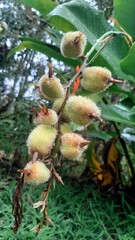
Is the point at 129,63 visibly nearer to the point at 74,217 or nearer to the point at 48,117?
the point at 74,217

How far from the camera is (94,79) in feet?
1.55

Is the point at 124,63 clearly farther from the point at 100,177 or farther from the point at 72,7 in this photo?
the point at 100,177

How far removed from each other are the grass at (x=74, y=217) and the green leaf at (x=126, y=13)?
65 cm

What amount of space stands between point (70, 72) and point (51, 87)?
2.08 meters

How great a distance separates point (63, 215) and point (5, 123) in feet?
2.86

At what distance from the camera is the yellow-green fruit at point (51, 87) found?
46cm

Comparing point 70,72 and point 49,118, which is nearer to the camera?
point 49,118

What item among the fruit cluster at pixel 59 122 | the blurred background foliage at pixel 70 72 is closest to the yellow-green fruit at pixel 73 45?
the fruit cluster at pixel 59 122

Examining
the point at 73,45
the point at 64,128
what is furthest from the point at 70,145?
the point at 73,45

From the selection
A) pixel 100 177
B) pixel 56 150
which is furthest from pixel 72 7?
pixel 100 177

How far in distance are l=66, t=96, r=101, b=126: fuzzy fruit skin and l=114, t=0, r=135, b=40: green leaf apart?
0.97 metres

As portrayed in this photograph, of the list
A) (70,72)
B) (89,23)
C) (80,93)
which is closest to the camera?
(80,93)

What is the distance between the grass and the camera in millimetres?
1319

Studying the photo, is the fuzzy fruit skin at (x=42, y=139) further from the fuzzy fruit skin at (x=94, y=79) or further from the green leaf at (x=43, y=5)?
the green leaf at (x=43, y=5)
